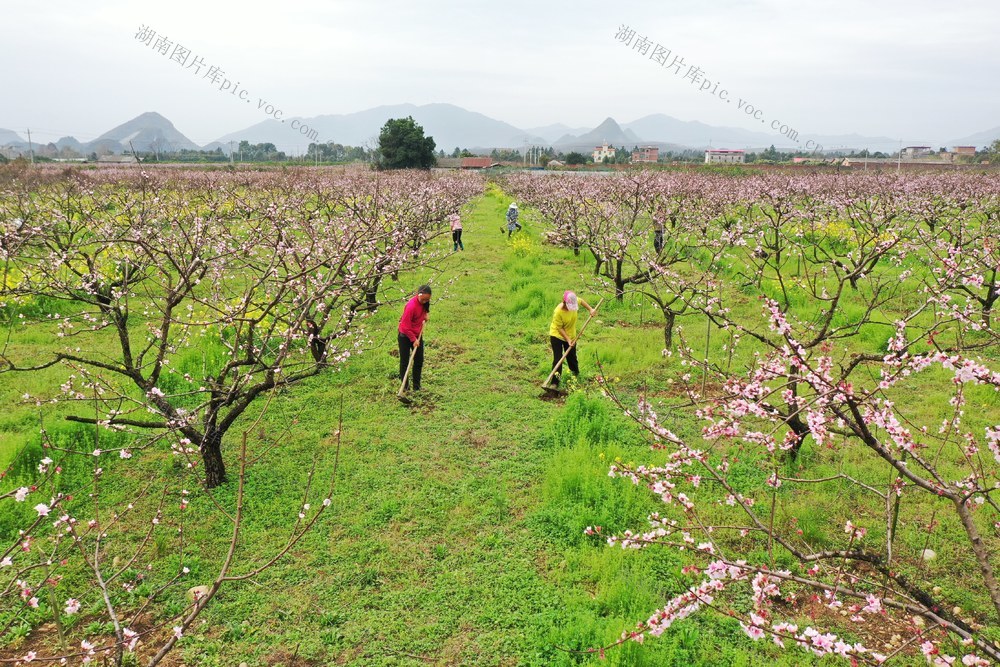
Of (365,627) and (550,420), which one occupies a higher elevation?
(550,420)

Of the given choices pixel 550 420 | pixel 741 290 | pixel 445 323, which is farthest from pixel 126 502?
pixel 741 290

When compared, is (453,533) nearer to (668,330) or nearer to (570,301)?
(570,301)

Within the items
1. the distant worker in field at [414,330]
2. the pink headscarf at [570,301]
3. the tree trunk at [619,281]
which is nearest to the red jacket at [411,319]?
the distant worker in field at [414,330]

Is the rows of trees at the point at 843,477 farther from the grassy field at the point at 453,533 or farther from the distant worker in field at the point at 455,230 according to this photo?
the distant worker in field at the point at 455,230

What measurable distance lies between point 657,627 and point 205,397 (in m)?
6.49

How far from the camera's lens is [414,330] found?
7.57m

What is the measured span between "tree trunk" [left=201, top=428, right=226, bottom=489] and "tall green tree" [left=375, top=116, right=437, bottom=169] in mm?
50032

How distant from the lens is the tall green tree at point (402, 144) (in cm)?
5259

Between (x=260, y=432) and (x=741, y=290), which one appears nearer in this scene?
(x=260, y=432)

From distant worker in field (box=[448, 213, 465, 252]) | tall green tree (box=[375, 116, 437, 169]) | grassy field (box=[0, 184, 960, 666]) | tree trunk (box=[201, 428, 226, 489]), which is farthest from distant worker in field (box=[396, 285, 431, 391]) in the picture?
tall green tree (box=[375, 116, 437, 169])

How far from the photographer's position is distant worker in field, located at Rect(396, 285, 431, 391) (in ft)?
24.5

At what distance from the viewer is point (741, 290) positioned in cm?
1287

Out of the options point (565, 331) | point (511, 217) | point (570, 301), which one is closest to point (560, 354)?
point (565, 331)

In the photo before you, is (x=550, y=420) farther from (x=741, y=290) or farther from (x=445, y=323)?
(x=741, y=290)
